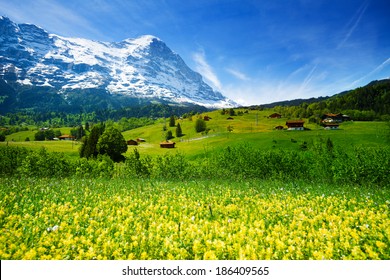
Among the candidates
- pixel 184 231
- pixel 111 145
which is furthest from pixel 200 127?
pixel 184 231

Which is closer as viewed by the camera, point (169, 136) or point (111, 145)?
point (111, 145)

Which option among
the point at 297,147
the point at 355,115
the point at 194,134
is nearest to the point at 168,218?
the point at 297,147

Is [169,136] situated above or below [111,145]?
below

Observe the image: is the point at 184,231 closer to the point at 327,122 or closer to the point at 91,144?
the point at 91,144

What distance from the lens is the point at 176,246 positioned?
5707 mm

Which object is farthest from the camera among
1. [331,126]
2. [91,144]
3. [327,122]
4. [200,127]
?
[200,127]

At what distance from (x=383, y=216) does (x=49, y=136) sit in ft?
695

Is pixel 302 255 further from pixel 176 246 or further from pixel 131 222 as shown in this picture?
pixel 131 222

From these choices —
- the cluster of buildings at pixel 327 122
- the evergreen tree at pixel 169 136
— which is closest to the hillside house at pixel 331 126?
the cluster of buildings at pixel 327 122

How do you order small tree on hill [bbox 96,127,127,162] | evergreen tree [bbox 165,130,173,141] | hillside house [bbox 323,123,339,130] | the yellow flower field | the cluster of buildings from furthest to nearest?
1. evergreen tree [bbox 165,130,173,141]
2. the cluster of buildings
3. hillside house [bbox 323,123,339,130]
4. small tree on hill [bbox 96,127,127,162]
5. the yellow flower field

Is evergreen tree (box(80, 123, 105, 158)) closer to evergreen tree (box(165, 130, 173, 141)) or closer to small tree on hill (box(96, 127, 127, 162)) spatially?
small tree on hill (box(96, 127, 127, 162))

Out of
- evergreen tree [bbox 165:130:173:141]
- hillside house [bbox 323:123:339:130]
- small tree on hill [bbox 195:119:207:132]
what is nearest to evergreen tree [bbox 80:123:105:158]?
evergreen tree [bbox 165:130:173:141]

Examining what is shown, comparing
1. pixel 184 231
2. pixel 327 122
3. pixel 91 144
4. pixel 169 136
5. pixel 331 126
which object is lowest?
pixel 169 136

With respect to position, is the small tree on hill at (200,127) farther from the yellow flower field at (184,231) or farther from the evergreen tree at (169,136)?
the yellow flower field at (184,231)
